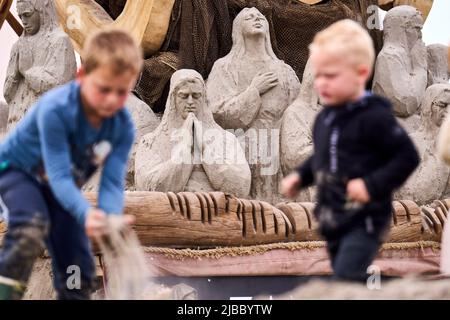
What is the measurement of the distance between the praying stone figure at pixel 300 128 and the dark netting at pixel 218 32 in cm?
97

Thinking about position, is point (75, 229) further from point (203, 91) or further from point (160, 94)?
point (160, 94)

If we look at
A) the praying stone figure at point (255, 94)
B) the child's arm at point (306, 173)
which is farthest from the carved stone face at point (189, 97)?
the child's arm at point (306, 173)

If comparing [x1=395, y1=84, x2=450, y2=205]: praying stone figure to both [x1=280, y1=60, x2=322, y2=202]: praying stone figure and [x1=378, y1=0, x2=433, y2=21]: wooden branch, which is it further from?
[x1=378, y1=0, x2=433, y2=21]: wooden branch

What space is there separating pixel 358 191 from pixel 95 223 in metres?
0.93

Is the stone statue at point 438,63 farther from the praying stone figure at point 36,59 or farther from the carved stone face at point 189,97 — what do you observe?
the praying stone figure at point 36,59

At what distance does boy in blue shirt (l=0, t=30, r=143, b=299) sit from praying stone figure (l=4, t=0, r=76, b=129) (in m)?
6.00

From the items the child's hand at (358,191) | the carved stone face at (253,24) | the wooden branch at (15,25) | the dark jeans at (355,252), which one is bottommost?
the dark jeans at (355,252)

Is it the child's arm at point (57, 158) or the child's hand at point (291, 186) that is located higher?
the child's arm at point (57, 158)

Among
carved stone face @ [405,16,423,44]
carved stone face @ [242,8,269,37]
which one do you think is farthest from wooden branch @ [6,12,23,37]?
carved stone face @ [405,16,423,44]

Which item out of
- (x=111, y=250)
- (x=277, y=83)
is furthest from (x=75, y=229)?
(x=277, y=83)

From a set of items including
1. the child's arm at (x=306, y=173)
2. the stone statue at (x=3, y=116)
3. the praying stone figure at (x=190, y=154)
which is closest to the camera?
the child's arm at (x=306, y=173)

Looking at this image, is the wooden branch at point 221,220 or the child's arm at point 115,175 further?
the wooden branch at point 221,220

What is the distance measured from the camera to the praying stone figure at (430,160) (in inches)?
431

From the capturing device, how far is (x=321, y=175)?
210 inches
